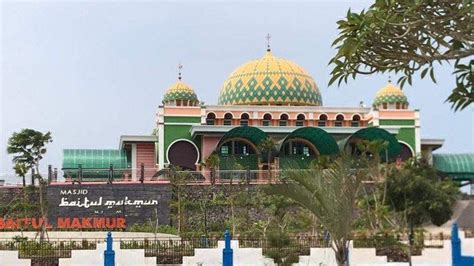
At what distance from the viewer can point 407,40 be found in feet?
26.1

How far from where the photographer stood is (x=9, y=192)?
32.6 m

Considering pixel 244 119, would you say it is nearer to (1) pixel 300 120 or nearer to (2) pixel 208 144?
(1) pixel 300 120

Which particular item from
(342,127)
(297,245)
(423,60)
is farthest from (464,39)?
(342,127)

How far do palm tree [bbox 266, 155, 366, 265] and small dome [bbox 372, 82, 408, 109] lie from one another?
35296 millimetres

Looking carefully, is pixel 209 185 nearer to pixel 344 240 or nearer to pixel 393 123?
pixel 393 123

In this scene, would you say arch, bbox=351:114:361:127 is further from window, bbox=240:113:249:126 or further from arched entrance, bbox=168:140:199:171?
arched entrance, bbox=168:140:199:171

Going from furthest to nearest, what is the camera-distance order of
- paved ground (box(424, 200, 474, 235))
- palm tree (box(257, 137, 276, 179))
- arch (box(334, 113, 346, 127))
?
arch (box(334, 113, 346, 127)), palm tree (box(257, 137, 276, 179)), paved ground (box(424, 200, 474, 235))

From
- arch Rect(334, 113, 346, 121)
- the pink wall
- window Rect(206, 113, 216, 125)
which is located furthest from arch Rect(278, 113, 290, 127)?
the pink wall

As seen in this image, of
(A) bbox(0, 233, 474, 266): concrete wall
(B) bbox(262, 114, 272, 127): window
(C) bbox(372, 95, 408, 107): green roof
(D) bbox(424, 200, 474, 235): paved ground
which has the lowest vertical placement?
(A) bbox(0, 233, 474, 266): concrete wall

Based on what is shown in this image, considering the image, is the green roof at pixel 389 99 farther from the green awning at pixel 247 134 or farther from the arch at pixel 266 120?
the green awning at pixel 247 134

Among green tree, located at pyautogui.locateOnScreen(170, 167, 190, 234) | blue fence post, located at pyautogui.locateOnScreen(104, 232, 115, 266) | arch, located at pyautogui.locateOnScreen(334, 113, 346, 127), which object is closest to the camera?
blue fence post, located at pyautogui.locateOnScreen(104, 232, 115, 266)

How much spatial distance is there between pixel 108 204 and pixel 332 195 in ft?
69.3

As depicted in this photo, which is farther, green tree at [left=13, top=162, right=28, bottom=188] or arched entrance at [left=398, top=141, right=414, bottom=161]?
arched entrance at [left=398, top=141, right=414, bottom=161]

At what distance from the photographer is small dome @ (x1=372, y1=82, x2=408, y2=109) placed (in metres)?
45.5
